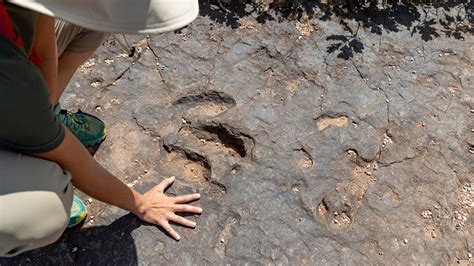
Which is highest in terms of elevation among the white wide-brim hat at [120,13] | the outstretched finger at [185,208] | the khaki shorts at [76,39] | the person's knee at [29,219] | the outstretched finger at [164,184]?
the white wide-brim hat at [120,13]

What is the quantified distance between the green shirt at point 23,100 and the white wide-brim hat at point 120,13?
0.47ft

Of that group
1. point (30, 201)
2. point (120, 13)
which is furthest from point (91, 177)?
point (120, 13)

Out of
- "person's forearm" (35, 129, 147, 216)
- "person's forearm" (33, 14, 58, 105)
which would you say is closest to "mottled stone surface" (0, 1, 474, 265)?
"person's forearm" (35, 129, 147, 216)

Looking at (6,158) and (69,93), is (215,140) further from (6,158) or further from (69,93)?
(6,158)

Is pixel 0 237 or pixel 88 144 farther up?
pixel 0 237

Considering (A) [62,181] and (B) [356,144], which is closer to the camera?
(A) [62,181]

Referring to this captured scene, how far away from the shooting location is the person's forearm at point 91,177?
146cm

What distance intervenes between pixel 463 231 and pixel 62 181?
144 cm

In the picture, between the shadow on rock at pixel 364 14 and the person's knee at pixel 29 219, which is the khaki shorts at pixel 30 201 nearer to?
the person's knee at pixel 29 219

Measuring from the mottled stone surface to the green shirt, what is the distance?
0.68 metres

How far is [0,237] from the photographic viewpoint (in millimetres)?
1418

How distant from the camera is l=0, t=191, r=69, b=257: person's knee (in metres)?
1.40

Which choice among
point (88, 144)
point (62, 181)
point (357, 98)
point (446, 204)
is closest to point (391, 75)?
point (357, 98)

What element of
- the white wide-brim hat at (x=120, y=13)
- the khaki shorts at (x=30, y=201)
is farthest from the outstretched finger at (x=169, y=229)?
the white wide-brim hat at (x=120, y=13)
